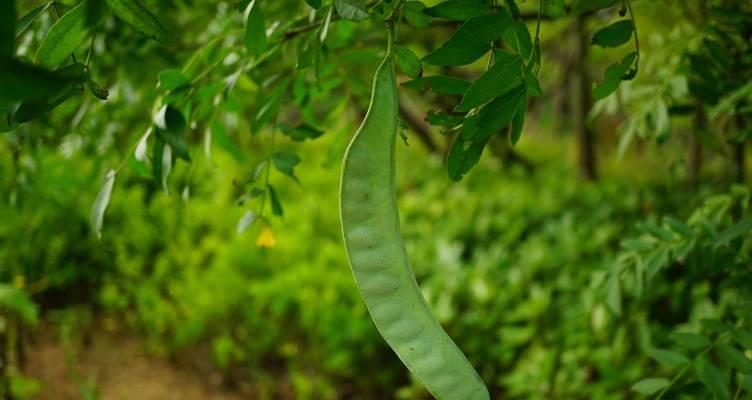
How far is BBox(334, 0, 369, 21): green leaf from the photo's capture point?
503 millimetres

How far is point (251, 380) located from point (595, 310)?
124 cm

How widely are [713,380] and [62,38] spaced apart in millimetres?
766

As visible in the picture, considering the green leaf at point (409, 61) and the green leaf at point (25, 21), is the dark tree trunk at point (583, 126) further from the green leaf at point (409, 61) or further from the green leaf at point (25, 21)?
the green leaf at point (25, 21)

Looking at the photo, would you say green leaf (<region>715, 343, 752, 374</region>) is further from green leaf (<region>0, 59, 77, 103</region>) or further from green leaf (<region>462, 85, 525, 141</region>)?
green leaf (<region>0, 59, 77, 103</region>)

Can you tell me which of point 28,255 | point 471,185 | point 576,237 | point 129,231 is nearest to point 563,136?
point 471,185

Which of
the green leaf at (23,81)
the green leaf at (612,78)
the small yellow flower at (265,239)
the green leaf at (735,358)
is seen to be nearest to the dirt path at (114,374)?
the small yellow flower at (265,239)

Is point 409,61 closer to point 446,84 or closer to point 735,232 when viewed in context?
point 446,84

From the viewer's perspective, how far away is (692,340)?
2.79 feet

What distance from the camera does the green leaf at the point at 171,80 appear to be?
0.72 metres

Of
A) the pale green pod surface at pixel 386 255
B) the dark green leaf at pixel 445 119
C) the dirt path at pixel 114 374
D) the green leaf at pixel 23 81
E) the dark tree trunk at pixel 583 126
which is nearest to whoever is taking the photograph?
the green leaf at pixel 23 81

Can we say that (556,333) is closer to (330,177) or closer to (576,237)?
(576,237)

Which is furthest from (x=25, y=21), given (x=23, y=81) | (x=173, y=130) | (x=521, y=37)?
(x=521, y=37)

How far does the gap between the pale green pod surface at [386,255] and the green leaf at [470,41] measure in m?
0.08

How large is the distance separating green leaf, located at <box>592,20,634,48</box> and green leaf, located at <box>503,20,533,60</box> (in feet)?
0.50
